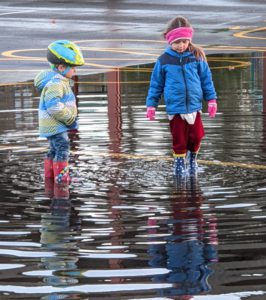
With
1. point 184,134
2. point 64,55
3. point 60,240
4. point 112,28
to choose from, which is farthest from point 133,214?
point 112,28

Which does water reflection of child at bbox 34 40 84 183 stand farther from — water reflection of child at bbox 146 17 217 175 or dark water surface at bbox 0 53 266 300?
water reflection of child at bbox 146 17 217 175

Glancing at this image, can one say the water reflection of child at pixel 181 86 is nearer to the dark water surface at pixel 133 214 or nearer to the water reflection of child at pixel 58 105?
the dark water surface at pixel 133 214

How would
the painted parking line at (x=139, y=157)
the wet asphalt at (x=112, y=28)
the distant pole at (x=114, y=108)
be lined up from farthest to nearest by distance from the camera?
the wet asphalt at (x=112, y=28) < the distant pole at (x=114, y=108) < the painted parking line at (x=139, y=157)

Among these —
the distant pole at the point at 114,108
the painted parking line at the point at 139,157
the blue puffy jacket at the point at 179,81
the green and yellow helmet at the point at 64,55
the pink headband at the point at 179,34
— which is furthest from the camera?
the distant pole at the point at 114,108

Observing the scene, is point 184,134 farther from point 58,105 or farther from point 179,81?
point 58,105

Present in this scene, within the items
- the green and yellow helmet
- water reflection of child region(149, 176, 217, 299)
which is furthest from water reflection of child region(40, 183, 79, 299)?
the green and yellow helmet

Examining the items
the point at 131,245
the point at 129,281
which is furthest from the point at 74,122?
the point at 129,281

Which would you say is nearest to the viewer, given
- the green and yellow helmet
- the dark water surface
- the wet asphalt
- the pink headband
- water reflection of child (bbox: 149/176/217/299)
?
water reflection of child (bbox: 149/176/217/299)

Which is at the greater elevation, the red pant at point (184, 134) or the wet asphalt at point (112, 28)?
the wet asphalt at point (112, 28)

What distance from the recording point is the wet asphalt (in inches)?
835

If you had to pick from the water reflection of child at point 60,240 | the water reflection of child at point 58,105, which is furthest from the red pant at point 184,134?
the water reflection of child at point 60,240

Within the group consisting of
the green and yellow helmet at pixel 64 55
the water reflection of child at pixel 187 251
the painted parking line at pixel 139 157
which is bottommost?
the water reflection of child at pixel 187 251

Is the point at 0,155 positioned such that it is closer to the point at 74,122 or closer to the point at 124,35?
the point at 74,122

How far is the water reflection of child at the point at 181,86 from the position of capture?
10867 mm
